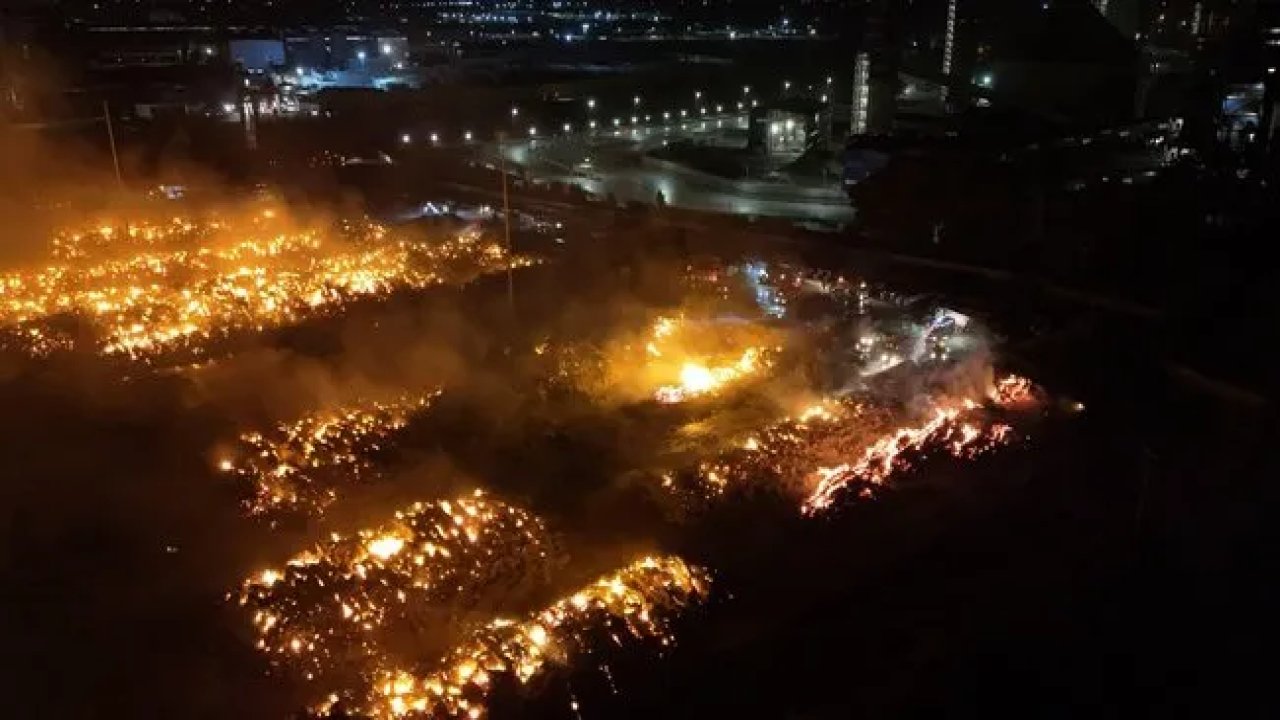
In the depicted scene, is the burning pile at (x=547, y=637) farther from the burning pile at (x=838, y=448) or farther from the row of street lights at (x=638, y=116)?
the row of street lights at (x=638, y=116)

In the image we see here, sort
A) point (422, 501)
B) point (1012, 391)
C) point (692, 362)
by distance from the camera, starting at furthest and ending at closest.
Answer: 1. point (692, 362)
2. point (1012, 391)
3. point (422, 501)

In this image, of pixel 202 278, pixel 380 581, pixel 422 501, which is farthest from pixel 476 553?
pixel 202 278

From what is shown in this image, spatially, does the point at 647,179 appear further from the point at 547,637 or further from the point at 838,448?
the point at 547,637


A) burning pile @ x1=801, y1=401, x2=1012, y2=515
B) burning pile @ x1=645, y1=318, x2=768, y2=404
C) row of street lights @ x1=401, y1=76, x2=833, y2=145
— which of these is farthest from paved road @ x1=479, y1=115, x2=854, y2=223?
burning pile @ x1=801, y1=401, x2=1012, y2=515

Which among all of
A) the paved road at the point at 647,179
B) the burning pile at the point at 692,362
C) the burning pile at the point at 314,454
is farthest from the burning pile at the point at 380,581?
the paved road at the point at 647,179

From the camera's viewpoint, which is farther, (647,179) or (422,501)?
(647,179)

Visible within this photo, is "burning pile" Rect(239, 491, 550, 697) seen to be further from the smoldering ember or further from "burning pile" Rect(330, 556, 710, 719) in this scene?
"burning pile" Rect(330, 556, 710, 719)
